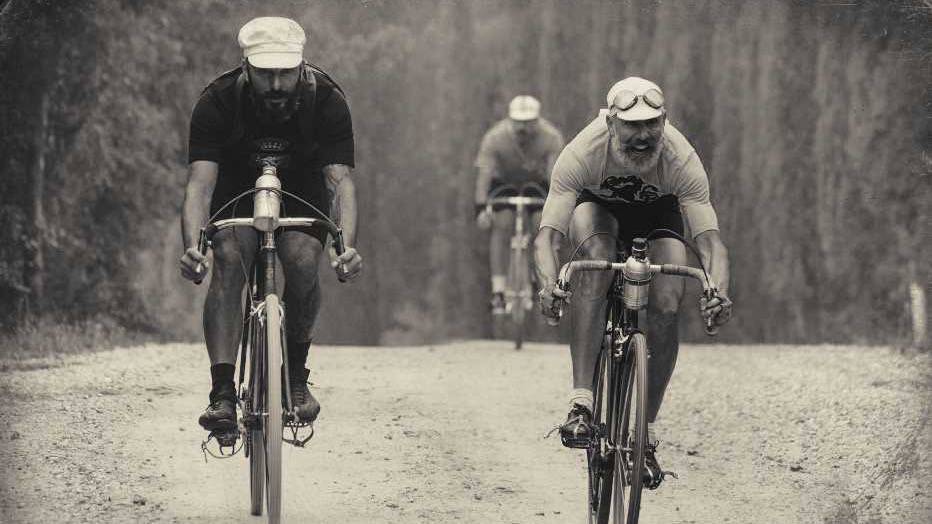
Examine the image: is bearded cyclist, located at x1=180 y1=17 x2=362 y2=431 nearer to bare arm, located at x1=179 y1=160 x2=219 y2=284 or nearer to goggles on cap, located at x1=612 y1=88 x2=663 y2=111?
bare arm, located at x1=179 y1=160 x2=219 y2=284

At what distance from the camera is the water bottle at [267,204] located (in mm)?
6570

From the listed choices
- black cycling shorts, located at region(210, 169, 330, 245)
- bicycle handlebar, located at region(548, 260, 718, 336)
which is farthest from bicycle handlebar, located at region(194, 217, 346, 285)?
bicycle handlebar, located at region(548, 260, 718, 336)

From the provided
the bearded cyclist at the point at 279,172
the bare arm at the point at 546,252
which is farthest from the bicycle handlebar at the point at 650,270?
the bearded cyclist at the point at 279,172

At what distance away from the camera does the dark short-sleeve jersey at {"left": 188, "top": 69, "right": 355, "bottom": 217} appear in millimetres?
7066

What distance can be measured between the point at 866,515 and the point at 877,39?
564cm

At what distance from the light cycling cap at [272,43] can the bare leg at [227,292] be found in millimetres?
710

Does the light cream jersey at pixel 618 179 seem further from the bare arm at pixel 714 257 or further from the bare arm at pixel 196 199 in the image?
the bare arm at pixel 196 199

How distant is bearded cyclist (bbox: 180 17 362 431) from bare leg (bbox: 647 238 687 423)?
4.02 ft

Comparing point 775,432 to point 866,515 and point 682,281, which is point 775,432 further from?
point 682,281

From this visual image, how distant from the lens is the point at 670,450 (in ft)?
31.6

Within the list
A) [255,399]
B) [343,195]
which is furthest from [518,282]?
[255,399]

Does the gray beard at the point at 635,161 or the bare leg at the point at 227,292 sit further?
the bare leg at the point at 227,292

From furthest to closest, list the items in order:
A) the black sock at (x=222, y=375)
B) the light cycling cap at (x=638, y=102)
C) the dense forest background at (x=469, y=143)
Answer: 1. the dense forest background at (x=469, y=143)
2. the black sock at (x=222, y=375)
3. the light cycling cap at (x=638, y=102)

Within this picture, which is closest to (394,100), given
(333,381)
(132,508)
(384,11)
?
(384,11)
